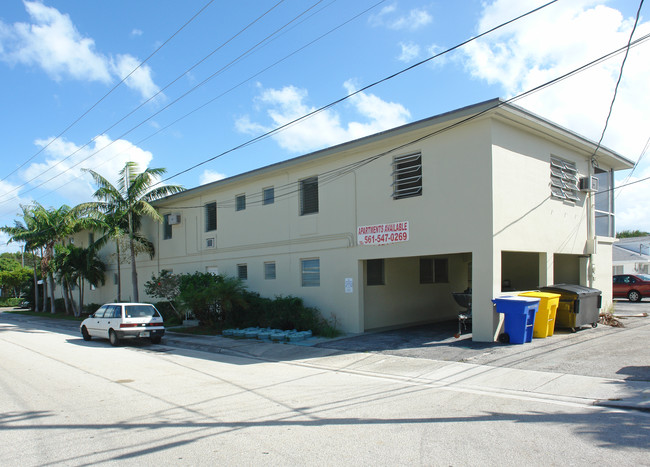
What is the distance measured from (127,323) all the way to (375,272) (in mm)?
8171

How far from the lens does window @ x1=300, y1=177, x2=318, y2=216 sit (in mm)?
17750

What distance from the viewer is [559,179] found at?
16.1m

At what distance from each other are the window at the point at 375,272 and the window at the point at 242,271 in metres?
6.15

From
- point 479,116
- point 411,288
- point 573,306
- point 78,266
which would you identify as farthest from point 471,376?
point 78,266

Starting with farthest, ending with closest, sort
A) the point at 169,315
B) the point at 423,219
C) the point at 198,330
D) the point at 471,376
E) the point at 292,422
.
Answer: the point at 169,315, the point at 198,330, the point at 423,219, the point at 471,376, the point at 292,422

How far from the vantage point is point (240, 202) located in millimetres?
21141

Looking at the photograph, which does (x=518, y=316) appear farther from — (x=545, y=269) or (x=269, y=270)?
(x=269, y=270)

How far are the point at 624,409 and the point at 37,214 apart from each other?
34046mm

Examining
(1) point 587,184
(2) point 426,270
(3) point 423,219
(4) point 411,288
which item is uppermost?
(1) point 587,184

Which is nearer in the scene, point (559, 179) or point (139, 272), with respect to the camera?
point (559, 179)

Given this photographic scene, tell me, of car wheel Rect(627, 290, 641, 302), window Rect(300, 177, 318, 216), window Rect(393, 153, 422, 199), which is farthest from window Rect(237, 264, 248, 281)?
car wheel Rect(627, 290, 641, 302)

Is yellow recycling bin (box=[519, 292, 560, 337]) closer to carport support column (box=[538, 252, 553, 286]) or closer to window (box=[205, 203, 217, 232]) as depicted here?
carport support column (box=[538, 252, 553, 286])

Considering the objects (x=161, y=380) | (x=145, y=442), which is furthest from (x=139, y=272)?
(x=145, y=442)

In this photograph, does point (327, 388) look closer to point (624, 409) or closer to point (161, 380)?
point (161, 380)
